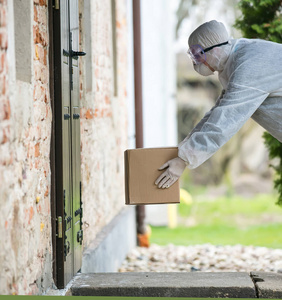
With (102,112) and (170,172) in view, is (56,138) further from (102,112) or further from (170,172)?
(102,112)

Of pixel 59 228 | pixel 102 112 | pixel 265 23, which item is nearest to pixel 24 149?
pixel 59 228

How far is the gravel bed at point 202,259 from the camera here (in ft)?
21.7

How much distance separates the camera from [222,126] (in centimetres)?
427

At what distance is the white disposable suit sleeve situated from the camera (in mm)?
4266

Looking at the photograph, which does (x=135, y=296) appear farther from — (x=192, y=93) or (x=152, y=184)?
(x=192, y=93)

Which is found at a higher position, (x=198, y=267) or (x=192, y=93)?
(x=192, y=93)

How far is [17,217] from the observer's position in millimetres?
3557

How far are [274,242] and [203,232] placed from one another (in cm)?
174

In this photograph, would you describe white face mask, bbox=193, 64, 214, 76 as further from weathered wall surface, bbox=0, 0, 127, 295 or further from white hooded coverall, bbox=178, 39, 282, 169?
weathered wall surface, bbox=0, 0, 127, 295

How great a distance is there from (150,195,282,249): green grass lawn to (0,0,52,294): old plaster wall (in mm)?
4841

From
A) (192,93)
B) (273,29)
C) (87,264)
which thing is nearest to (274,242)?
(273,29)

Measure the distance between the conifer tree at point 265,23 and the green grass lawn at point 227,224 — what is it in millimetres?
1787

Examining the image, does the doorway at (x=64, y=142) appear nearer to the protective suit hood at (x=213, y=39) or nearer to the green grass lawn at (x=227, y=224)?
the protective suit hood at (x=213, y=39)

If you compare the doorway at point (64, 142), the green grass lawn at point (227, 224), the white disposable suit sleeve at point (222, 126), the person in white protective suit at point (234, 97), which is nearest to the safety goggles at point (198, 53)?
the person in white protective suit at point (234, 97)
